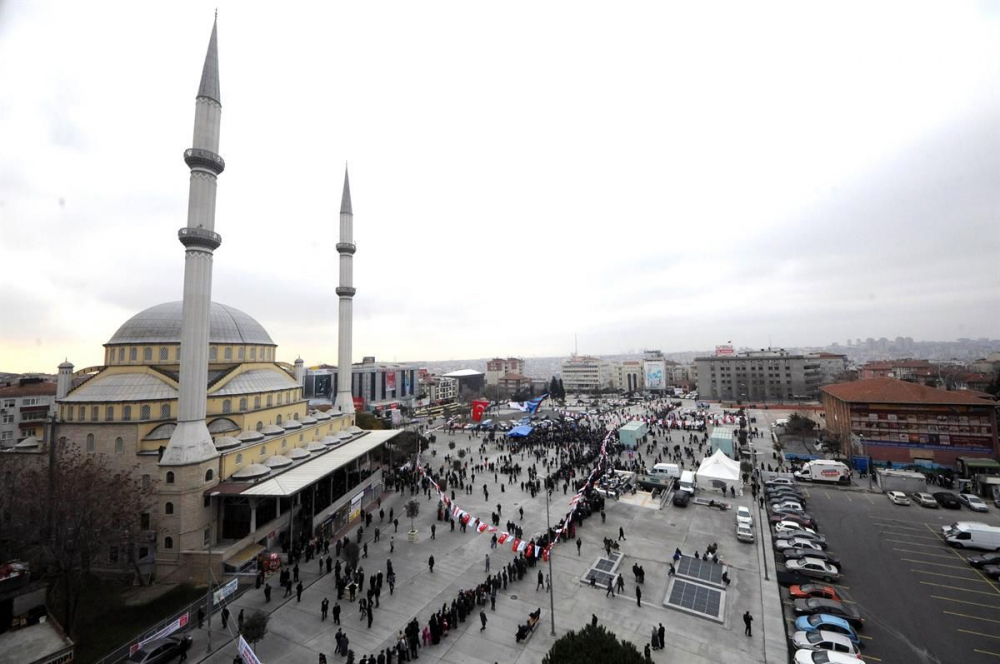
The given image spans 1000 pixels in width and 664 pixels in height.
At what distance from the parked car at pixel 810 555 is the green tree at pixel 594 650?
14142 mm

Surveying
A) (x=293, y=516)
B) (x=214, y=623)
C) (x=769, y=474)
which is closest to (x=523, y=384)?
(x=769, y=474)

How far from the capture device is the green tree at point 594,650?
33.3 feet

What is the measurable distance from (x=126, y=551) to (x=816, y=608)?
96.9 feet

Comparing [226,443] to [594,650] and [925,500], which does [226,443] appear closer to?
[594,650]

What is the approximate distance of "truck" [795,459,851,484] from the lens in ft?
108

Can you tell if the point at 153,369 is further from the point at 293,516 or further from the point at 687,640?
the point at 687,640

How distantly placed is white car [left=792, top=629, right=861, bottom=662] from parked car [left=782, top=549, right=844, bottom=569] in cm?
620

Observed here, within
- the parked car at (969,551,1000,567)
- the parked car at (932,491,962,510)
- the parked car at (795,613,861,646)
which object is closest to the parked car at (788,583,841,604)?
the parked car at (795,613,861,646)

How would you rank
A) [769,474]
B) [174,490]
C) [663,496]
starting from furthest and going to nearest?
[769,474] < [663,496] < [174,490]

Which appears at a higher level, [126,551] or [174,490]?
[174,490]

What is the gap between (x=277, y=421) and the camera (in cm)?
3259

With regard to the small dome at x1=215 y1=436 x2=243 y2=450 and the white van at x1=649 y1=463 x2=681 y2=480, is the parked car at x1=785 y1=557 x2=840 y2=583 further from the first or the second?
the small dome at x1=215 y1=436 x2=243 y2=450

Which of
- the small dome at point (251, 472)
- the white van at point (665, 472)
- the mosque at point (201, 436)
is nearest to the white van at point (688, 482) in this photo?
the white van at point (665, 472)

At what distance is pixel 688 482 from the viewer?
30094 millimetres
